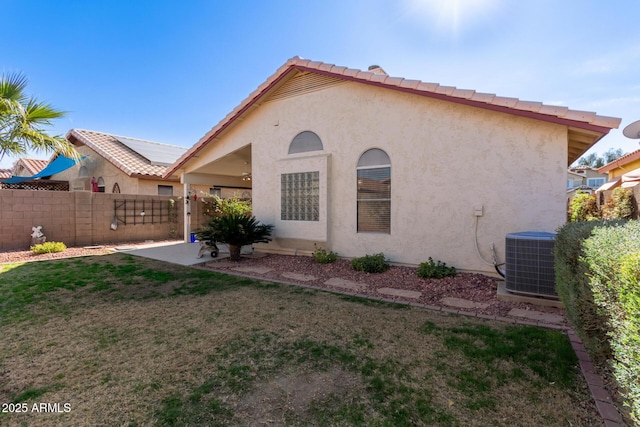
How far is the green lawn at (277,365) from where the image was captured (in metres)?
3.01

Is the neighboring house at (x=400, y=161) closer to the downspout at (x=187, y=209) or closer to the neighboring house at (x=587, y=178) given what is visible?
the downspout at (x=187, y=209)

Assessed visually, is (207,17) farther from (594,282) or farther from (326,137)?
(594,282)

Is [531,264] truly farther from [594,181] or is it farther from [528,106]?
[594,181]

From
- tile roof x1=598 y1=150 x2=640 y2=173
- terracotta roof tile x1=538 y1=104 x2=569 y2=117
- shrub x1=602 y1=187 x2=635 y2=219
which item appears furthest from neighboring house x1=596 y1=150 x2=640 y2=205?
terracotta roof tile x1=538 y1=104 x2=569 y2=117

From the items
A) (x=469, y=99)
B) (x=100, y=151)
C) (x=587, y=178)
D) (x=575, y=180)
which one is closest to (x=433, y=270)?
(x=469, y=99)

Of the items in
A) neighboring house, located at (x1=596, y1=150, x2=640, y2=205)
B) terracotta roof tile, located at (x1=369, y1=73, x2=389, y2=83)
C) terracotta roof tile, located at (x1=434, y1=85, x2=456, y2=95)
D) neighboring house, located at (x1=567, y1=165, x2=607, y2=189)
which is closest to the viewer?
terracotta roof tile, located at (x1=434, y1=85, x2=456, y2=95)

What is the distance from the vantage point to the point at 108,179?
19422 mm

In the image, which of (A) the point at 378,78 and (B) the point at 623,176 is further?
(B) the point at 623,176

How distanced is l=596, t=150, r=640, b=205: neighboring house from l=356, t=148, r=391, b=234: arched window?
11432 mm

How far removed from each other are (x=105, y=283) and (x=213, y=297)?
11.2 feet

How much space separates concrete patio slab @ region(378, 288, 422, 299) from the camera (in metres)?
6.89

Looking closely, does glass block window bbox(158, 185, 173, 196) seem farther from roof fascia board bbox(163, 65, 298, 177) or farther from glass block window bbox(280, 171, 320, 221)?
glass block window bbox(280, 171, 320, 221)

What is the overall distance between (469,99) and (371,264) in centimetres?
507

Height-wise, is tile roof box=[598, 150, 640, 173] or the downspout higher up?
tile roof box=[598, 150, 640, 173]
